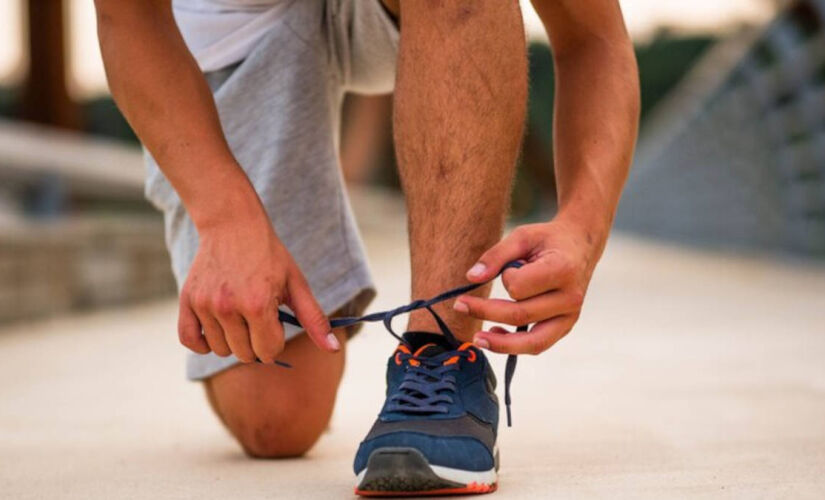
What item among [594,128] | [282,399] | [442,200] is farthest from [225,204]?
[282,399]

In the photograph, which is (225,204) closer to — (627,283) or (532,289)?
(532,289)

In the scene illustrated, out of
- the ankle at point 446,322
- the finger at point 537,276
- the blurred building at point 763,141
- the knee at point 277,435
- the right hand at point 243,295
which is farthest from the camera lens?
the blurred building at point 763,141

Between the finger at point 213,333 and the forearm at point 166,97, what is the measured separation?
0.16 meters

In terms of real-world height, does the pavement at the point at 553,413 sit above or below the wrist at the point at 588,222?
below

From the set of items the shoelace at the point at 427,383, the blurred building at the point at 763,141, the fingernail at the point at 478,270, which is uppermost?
the fingernail at the point at 478,270

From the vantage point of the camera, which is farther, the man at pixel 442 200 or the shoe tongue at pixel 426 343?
the shoe tongue at pixel 426 343

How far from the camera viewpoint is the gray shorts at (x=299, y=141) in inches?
80.9

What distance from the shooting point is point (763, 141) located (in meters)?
7.54

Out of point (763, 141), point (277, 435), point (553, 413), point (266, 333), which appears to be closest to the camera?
point (266, 333)

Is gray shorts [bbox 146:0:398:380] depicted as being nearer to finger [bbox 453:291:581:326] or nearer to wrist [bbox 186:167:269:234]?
wrist [bbox 186:167:269:234]

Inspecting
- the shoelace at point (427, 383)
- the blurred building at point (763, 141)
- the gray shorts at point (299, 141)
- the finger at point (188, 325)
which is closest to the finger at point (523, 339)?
the shoelace at point (427, 383)

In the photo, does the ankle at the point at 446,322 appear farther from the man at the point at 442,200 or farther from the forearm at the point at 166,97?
the forearm at the point at 166,97

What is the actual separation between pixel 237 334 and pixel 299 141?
71cm

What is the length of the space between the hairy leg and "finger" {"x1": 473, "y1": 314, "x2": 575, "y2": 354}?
0.16m
